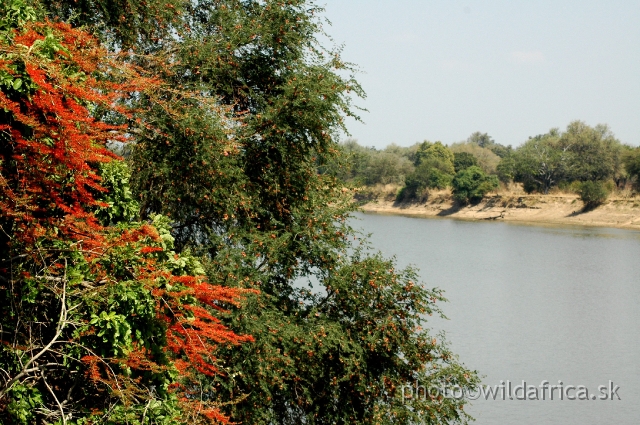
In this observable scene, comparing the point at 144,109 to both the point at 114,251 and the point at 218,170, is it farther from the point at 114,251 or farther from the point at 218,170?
the point at 114,251

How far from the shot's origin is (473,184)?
63906 millimetres

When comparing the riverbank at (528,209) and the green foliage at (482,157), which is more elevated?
the green foliage at (482,157)

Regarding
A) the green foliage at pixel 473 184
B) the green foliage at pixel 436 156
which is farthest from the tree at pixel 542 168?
the green foliage at pixel 436 156

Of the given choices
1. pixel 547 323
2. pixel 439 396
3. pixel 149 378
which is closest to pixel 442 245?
pixel 547 323

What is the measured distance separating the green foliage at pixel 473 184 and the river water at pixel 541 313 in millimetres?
18161

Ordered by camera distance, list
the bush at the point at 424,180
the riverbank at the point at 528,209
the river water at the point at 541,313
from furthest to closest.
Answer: the bush at the point at 424,180
the riverbank at the point at 528,209
the river water at the point at 541,313

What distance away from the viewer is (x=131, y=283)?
222 inches

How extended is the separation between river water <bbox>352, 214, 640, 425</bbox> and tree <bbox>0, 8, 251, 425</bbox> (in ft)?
22.9

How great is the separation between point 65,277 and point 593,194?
54.7m

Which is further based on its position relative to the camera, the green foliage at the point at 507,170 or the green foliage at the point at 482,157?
the green foliage at the point at 482,157

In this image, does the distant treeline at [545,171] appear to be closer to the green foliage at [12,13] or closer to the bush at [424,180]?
the bush at [424,180]

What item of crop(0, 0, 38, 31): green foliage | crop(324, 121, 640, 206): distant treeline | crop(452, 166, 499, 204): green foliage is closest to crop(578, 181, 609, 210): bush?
crop(324, 121, 640, 206): distant treeline

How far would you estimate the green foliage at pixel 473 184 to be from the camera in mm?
63656

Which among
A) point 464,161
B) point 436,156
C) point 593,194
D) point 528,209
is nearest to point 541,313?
point 593,194
